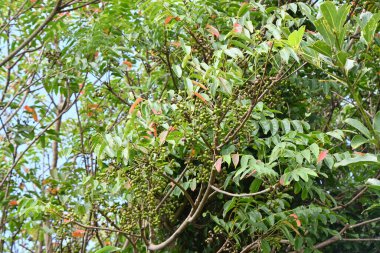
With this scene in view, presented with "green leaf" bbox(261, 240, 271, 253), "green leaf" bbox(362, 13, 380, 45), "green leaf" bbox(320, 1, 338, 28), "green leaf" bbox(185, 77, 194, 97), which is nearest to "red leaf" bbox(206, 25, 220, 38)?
"green leaf" bbox(185, 77, 194, 97)

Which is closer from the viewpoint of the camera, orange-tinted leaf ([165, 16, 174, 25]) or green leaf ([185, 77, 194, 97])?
green leaf ([185, 77, 194, 97])

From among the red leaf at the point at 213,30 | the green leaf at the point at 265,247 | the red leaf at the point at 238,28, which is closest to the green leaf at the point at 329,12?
the red leaf at the point at 238,28

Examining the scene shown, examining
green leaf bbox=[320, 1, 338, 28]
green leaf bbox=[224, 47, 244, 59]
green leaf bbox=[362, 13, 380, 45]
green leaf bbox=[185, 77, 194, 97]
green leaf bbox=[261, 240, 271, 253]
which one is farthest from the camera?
green leaf bbox=[261, 240, 271, 253]

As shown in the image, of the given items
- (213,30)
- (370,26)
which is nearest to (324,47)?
(370,26)

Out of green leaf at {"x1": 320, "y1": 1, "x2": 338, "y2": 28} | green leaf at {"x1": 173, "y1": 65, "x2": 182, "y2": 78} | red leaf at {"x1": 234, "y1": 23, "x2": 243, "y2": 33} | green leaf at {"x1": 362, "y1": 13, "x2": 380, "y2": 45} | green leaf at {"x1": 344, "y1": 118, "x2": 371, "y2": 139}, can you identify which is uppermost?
green leaf at {"x1": 173, "y1": 65, "x2": 182, "y2": 78}

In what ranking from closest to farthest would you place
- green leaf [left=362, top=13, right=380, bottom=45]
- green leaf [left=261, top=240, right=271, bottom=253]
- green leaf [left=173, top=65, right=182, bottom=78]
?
1. green leaf [left=362, top=13, right=380, bottom=45]
2. green leaf [left=173, top=65, right=182, bottom=78]
3. green leaf [left=261, top=240, right=271, bottom=253]

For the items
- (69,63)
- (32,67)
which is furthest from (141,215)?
(32,67)

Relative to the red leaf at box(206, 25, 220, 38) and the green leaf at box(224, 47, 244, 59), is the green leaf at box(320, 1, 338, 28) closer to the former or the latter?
the green leaf at box(224, 47, 244, 59)

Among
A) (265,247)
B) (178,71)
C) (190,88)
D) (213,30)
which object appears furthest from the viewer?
(213,30)

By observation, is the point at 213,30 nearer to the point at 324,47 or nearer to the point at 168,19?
the point at 168,19

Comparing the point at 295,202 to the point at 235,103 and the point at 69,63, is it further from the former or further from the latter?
the point at 69,63

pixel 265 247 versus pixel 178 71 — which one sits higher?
pixel 178 71

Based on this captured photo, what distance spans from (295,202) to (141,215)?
124 centimetres

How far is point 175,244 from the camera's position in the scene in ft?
11.5
